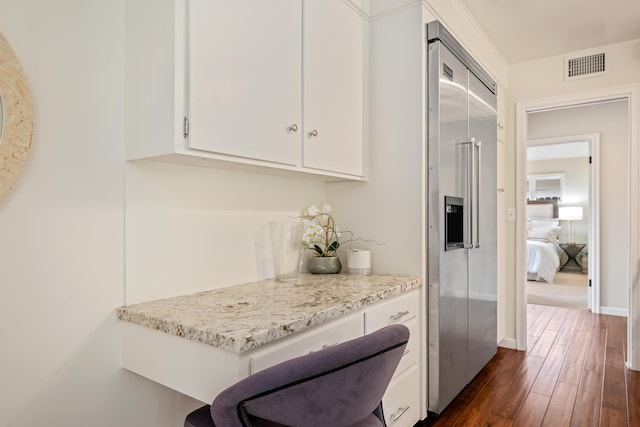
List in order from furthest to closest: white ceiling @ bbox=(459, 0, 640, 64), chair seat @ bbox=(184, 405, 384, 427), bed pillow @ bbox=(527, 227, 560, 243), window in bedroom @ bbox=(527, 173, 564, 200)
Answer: window in bedroom @ bbox=(527, 173, 564, 200)
bed pillow @ bbox=(527, 227, 560, 243)
white ceiling @ bbox=(459, 0, 640, 64)
chair seat @ bbox=(184, 405, 384, 427)

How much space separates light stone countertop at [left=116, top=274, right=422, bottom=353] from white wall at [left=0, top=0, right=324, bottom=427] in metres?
0.16

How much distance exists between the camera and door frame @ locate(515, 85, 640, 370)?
2.90m

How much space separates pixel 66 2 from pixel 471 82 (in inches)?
87.4

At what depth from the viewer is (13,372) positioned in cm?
116

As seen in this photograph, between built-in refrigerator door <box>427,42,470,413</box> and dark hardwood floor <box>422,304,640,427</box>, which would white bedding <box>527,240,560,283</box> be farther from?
built-in refrigerator door <box>427,42,470,413</box>

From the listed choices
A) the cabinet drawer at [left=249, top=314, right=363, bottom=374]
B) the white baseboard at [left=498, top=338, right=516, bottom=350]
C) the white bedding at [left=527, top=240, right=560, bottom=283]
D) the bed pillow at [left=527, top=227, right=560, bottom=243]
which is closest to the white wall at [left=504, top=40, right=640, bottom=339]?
the white baseboard at [left=498, top=338, right=516, bottom=350]

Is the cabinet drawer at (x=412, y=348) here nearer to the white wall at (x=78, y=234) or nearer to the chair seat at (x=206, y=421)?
the chair seat at (x=206, y=421)

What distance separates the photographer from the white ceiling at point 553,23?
254 cm

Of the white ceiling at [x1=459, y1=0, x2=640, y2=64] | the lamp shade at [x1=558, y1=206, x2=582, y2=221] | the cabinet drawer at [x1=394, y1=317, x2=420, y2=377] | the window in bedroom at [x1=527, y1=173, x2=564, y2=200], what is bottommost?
the cabinet drawer at [x1=394, y1=317, x2=420, y2=377]

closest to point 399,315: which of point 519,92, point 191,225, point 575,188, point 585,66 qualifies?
point 191,225

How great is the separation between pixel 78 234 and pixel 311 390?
974 millimetres

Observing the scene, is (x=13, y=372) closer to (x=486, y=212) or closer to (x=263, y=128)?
(x=263, y=128)

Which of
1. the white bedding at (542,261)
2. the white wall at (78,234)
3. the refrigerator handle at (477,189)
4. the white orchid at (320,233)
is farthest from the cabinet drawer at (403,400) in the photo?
the white bedding at (542,261)

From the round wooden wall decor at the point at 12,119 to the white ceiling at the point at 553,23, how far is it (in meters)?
2.43
